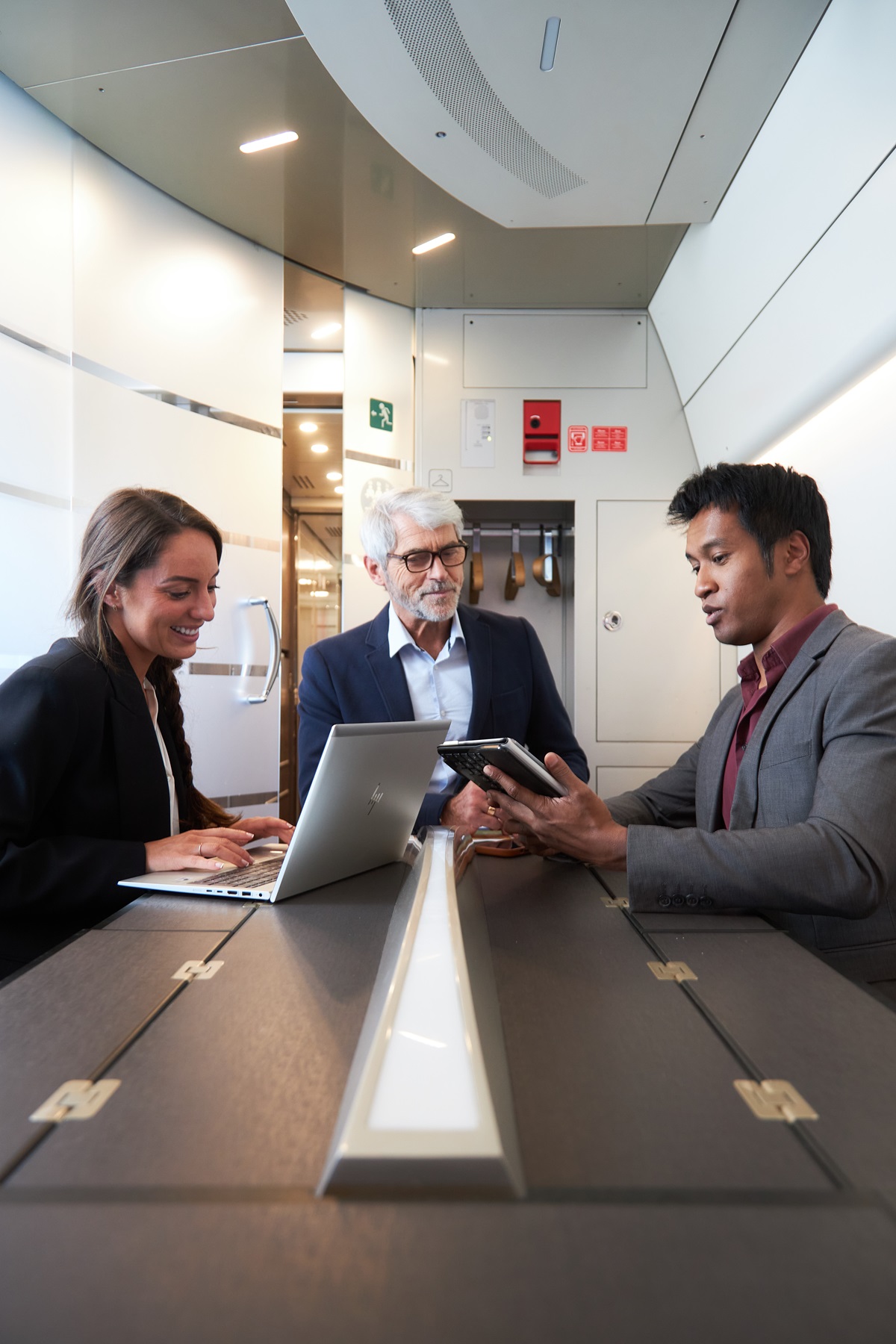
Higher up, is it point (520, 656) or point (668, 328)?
point (668, 328)

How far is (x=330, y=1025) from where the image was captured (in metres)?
0.80

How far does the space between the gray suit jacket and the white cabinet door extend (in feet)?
8.46

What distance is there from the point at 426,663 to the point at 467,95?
1.65 meters

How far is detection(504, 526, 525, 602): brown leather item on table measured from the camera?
443cm

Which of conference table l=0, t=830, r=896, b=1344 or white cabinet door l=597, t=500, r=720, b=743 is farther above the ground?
white cabinet door l=597, t=500, r=720, b=743

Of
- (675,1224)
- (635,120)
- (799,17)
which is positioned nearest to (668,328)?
(635,120)

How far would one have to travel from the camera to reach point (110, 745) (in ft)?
5.18

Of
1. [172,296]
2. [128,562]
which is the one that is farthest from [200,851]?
[172,296]

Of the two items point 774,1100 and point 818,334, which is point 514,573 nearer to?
point 818,334

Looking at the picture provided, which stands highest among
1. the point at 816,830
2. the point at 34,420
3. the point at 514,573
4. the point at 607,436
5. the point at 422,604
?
the point at 607,436

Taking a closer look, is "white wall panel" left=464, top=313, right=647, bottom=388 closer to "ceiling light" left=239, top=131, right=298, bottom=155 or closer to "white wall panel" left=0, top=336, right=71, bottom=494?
"ceiling light" left=239, top=131, right=298, bottom=155

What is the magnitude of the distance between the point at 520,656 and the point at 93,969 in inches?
66.7

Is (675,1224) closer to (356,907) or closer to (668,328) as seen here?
(356,907)

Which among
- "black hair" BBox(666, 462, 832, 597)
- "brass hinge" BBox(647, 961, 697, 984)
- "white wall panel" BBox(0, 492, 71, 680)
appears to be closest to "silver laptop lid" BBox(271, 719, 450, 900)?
"brass hinge" BBox(647, 961, 697, 984)
